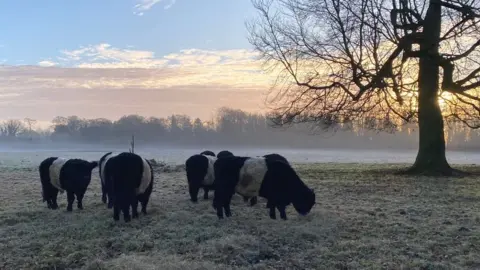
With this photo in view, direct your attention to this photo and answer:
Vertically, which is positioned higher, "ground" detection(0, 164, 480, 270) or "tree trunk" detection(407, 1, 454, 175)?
"tree trunk" detection(407, 1, 454, 175)

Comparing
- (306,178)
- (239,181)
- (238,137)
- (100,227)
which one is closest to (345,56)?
(306,178)

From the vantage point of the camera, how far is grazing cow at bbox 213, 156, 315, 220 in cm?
1028

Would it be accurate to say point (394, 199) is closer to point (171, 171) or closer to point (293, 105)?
point (293, 105)

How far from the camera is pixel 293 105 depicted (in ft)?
71.4

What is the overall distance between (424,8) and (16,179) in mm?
19362

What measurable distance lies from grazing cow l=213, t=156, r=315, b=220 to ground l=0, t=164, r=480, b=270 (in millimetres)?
342

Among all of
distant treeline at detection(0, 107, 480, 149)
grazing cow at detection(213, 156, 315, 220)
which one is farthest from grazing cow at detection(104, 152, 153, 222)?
distant treeline at detection(0, 107, 480, 149)

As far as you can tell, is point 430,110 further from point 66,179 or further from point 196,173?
point 66,179

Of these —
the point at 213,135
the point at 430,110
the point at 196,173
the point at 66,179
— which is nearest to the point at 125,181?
the point at 66,179

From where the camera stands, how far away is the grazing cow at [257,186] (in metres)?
10.3

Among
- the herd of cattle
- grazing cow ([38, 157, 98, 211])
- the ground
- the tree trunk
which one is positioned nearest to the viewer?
the ground

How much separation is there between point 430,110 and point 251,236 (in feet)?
49.9

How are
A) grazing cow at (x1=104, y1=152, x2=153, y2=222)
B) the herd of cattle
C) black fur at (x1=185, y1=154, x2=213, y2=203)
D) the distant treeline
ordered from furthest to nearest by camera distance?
the distant treeline
black fur at (x1=185, y1=154, x2=213, y2=203)
the herd of cattle
grazing cow at (x1=104, y1=152, x2=153, y2=222)

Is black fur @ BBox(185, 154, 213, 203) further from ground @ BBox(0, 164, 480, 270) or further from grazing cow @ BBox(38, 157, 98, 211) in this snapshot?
grazing cow @ BBox(38, 157, 98, 211)
